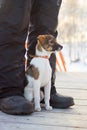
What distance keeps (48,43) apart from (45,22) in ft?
0.51

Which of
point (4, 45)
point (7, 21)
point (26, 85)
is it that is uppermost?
point (7, 21)

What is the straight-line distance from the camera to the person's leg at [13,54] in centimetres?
171

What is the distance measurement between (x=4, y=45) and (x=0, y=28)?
8 cm

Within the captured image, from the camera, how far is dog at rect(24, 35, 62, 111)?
1789 millimetres

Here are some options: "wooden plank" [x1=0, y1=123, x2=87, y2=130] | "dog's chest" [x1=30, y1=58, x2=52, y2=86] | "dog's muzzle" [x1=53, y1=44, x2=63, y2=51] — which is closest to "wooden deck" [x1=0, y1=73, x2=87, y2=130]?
"wooden plank" [x1=0, y1=123, x2=87, y2=130]

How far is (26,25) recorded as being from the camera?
1.76 meters

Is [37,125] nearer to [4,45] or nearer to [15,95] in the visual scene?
[15,95]

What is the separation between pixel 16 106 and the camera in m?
1.69

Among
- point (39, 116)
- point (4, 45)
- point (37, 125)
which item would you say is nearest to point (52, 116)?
point (39, 116)

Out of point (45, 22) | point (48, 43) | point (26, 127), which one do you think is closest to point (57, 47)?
point (48, 43)

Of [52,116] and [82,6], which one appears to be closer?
[52,116]

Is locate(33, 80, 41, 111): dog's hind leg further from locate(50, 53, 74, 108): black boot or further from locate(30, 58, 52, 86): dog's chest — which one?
locate(50, 53, 74, 108): black boot

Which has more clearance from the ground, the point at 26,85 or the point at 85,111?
the point at 26,85

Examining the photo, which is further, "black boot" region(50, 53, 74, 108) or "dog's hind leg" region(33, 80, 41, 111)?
"black boot" region(50, 53, 74, 108)
